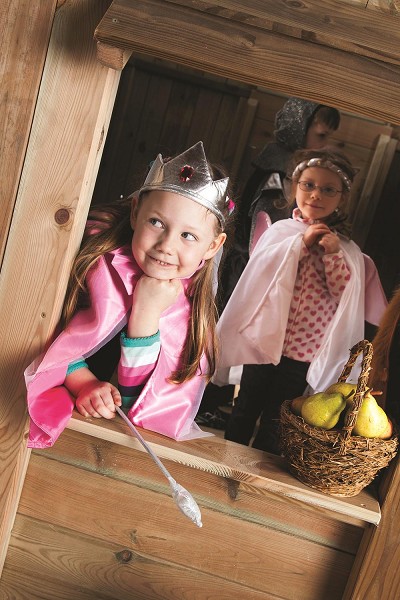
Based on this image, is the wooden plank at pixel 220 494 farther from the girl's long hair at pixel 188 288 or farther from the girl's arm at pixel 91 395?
the girl's long hair at pixel 188 288

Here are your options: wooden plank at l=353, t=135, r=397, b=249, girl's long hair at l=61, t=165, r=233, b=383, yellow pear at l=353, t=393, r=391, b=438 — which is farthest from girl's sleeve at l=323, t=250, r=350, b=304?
wooden plank at l=353, t=135, r=397, b=249

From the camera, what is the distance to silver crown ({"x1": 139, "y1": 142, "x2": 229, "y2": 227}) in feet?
5.45

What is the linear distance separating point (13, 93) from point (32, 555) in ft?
3.53

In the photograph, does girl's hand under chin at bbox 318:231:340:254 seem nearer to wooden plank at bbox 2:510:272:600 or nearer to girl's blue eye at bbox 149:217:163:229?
girl's blue eye at bbox 149:217:163:229

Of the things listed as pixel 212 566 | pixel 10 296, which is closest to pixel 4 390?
pixel 10 296

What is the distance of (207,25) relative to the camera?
1.46m

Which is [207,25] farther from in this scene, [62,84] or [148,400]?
[148,400]

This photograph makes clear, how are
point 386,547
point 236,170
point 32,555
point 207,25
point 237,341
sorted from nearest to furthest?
1. point 207,25
2. point 386,547
3. point 32,555
4. point 237,341
5. point 236,170

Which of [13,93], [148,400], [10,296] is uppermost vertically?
[13,93]

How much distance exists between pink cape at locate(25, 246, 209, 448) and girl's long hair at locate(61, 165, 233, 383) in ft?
0.06

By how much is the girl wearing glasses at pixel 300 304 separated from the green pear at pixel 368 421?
0.73 metres

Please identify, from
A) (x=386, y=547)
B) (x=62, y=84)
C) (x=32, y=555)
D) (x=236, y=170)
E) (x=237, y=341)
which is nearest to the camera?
(x=62, y=84)

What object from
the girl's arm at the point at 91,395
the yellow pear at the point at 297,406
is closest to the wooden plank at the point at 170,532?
the girl's arm at the point at 91,395

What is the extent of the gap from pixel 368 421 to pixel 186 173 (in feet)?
2.17
